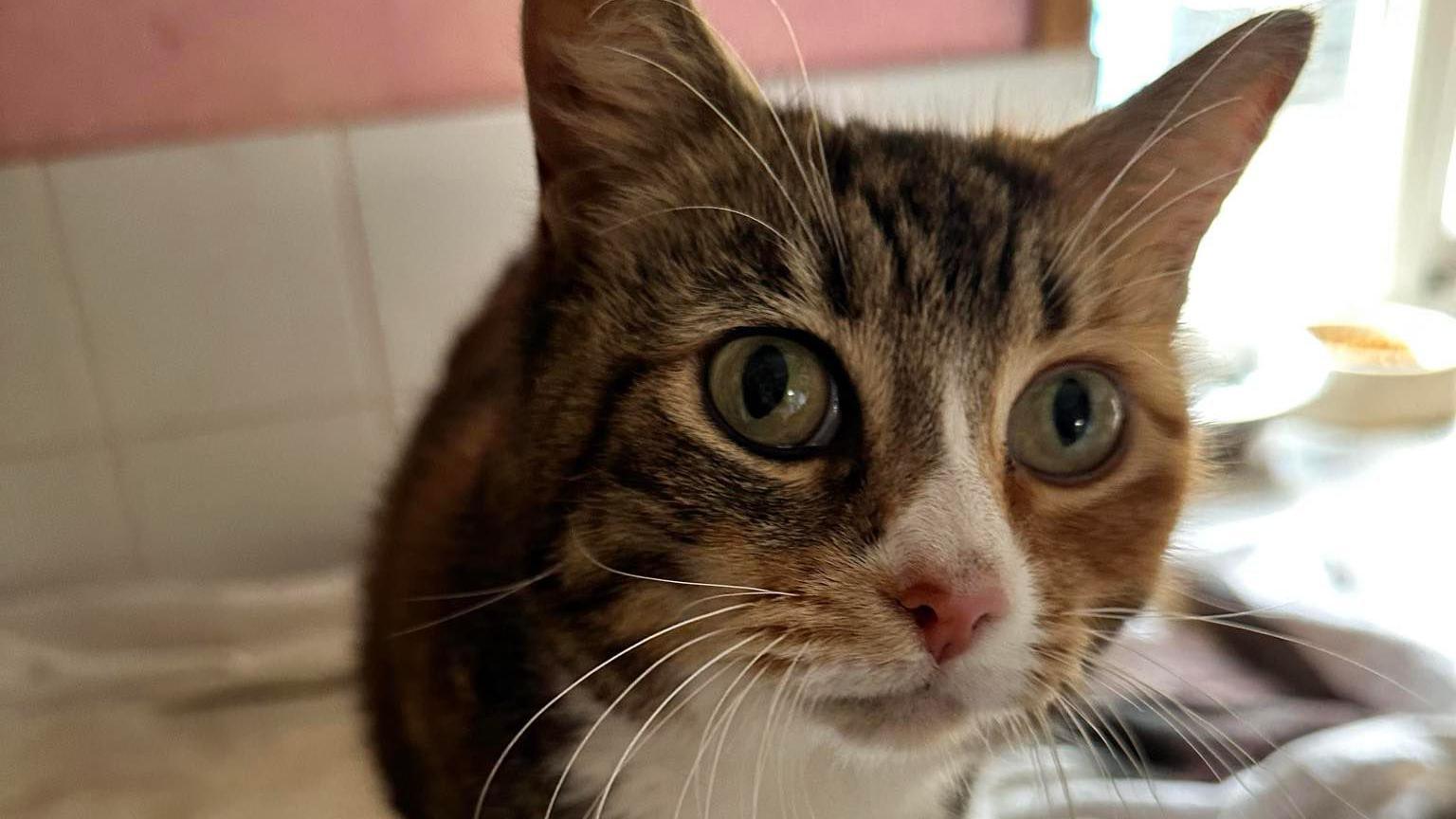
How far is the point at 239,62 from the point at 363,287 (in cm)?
26

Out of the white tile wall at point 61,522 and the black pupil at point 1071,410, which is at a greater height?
the black pupil at point 1071,410

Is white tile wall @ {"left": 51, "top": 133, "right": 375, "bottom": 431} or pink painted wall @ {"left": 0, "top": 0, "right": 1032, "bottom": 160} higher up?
pink painted wall @ {"left": 0, "top": 0, "right": 1032, "bottom": 160}

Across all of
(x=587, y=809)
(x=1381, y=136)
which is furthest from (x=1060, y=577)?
(x=1381, y=136)

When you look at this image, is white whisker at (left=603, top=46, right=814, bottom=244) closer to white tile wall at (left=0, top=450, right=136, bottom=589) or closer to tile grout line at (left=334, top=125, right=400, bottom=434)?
tile grout line at (left=334, top=125, right=400, bottom=434)

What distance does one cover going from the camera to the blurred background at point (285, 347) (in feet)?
3.36

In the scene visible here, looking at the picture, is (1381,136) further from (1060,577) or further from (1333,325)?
(1060,577)

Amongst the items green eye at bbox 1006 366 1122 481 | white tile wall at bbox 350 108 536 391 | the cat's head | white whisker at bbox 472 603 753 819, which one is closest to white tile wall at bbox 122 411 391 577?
white tile wall at bbox 350 108 536 391

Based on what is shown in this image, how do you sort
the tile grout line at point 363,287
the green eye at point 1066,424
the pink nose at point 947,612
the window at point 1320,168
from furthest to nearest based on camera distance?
the window at point 1320,168
the tile grout line at point 363,287
the green eye at point 1066,424
the pink nose at point 947,612

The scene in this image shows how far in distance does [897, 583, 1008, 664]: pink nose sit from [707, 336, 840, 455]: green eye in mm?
102

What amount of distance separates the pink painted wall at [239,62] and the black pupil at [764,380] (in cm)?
64

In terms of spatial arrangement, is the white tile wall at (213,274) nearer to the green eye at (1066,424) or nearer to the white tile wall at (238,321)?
the white tile wall at (238,321)

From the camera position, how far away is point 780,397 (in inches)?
22.2

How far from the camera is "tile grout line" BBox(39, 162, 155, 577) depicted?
1058 mm

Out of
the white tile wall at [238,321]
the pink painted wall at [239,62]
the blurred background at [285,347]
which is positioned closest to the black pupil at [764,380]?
the blurred background at [285,347]
